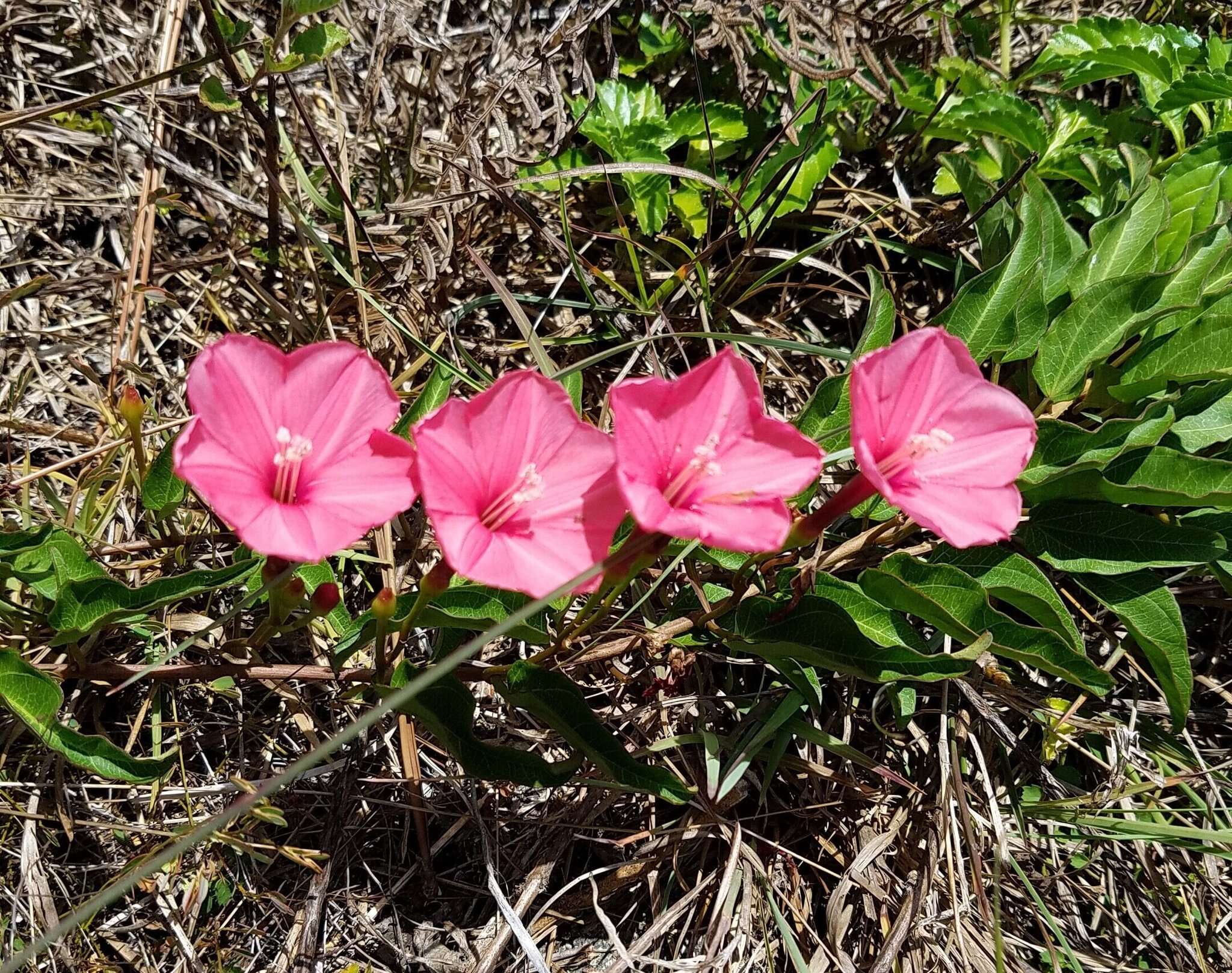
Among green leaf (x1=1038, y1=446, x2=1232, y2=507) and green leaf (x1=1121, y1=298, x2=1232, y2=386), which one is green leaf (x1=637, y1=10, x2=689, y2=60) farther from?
green leaf (x1=1038, y1=446, x2=1232, y2=507)

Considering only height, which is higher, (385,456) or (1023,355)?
(385,456)

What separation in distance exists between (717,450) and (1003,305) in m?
1.05

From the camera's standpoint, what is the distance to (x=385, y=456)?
1.68 m

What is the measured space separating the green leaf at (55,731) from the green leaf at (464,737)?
47 cm

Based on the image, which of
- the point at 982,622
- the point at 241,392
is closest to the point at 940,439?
the point at 982,622

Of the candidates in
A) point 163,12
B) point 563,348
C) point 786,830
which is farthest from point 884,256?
point 163,12

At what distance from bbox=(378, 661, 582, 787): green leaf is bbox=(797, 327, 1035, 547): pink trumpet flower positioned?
703mm

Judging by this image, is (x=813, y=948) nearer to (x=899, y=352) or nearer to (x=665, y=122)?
(x=899, y=352)

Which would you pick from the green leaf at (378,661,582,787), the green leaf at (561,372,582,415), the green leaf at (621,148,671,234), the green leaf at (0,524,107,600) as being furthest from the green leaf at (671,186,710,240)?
the green leaf at (0,524,107,600)

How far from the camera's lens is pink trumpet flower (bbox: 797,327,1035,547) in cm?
172

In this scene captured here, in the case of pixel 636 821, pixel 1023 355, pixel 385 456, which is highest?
pixel 385 456

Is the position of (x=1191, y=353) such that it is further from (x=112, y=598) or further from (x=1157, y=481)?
(x=112, y=598)

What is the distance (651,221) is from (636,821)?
165 cm

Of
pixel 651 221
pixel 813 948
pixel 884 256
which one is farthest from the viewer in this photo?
pixel 884 256
